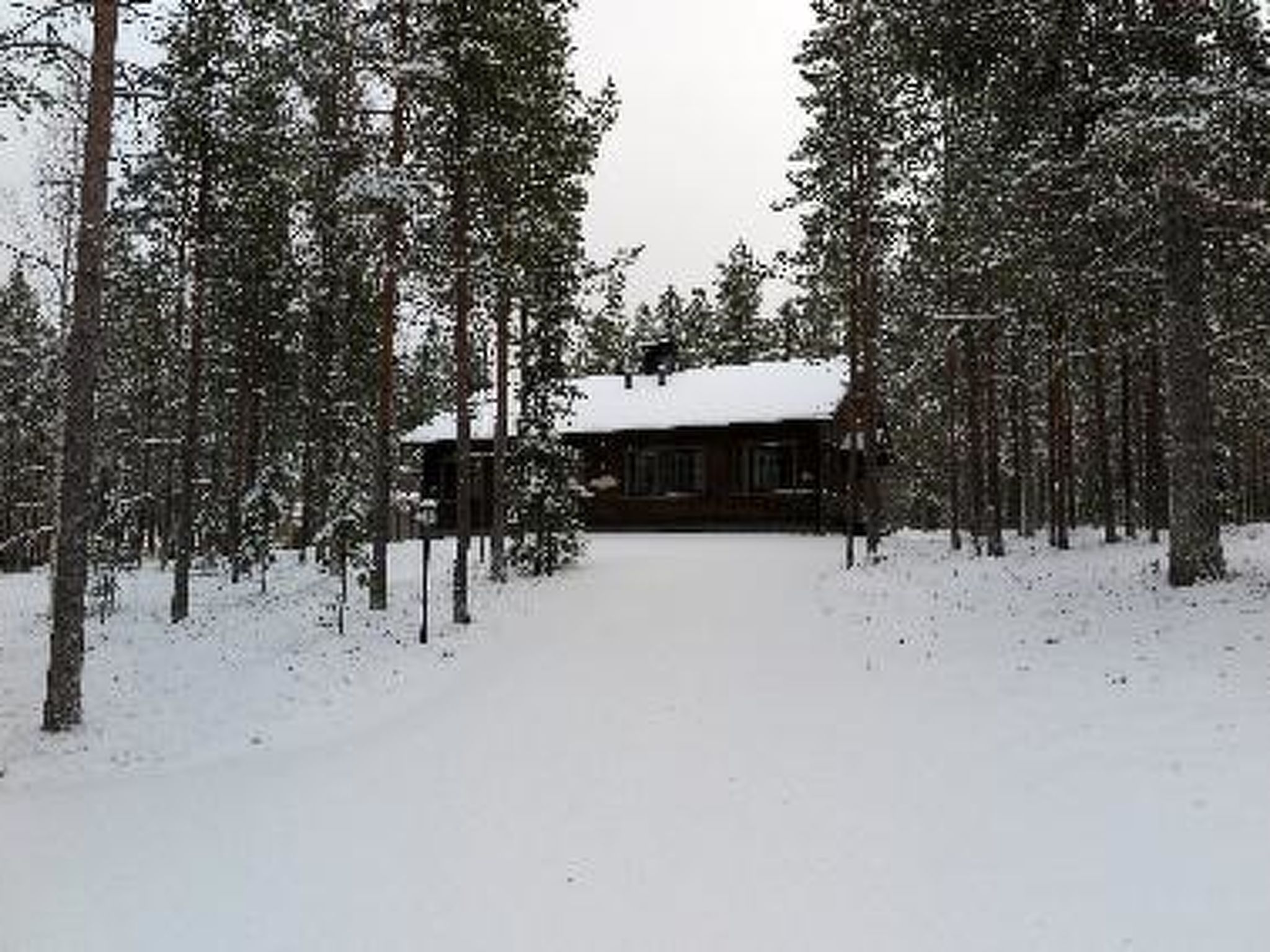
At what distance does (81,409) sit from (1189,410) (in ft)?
43.2

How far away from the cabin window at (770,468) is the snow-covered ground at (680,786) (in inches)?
621

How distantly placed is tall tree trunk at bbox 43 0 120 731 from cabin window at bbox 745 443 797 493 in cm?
2338

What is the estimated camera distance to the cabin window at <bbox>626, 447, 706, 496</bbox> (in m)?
34.6

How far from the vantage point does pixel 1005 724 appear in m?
10.2

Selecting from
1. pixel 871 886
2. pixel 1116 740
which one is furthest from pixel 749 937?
pixel 1116 740

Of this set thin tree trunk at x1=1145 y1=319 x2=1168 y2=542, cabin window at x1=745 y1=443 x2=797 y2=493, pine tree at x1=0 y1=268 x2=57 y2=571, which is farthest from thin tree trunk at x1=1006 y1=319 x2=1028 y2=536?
pine tree at x1=0 y1=268 x2=57 y2=571

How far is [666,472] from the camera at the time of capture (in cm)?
3506

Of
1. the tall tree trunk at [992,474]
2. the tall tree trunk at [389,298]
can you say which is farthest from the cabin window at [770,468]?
the tall tree trunk at [389,298]

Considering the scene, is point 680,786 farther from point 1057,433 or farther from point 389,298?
point 1057,433

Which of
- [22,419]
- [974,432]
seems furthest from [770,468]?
[22,419]

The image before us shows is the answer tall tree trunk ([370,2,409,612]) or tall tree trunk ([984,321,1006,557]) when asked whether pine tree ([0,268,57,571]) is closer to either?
tall tree trunk ([370,2,409,612])

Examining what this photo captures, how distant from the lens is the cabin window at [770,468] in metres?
33.1

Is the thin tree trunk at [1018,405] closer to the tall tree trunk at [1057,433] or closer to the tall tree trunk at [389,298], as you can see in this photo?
the tall tree trunk at [1057,433]

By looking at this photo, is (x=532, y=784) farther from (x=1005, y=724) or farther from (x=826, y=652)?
(x=826, y=652)
